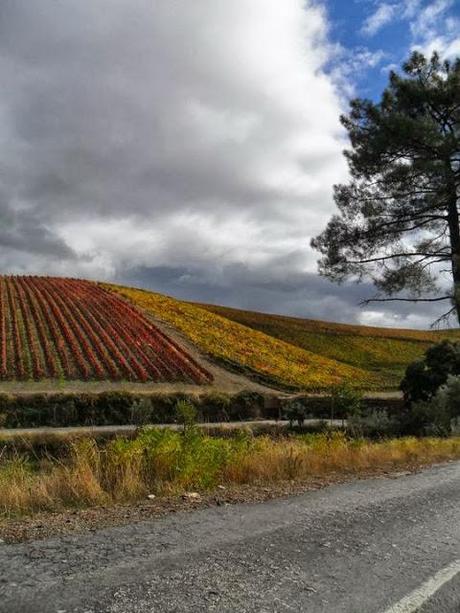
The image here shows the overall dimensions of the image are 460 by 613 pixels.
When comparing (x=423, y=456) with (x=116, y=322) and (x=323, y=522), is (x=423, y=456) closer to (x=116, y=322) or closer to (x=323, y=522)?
(x=323, y=522)

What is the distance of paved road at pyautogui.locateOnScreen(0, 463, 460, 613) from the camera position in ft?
12.6

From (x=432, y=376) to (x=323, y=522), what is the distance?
57.4ft

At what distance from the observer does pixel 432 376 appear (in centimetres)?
2209

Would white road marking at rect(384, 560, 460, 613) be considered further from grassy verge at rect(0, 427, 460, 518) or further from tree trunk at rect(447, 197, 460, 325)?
tree trunk at rect(447, 197, 460, 325)

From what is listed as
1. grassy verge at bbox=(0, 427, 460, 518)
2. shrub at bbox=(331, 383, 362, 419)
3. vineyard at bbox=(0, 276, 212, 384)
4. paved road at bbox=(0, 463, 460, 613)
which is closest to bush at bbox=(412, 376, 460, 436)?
shrub at bbox=(331, 383, 362, 419)

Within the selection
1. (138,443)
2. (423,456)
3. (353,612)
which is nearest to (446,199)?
(423,456)

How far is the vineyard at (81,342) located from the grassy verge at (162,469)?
66.1ft

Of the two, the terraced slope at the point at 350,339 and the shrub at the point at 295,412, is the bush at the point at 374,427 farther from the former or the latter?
the terraced slope at the point at 350,339

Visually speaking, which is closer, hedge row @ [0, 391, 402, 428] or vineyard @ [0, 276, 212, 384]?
hedge row @ [0, 391, 402, 428]

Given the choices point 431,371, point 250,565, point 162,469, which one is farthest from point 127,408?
point 250,565

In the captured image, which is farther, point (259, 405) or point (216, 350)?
point (216, 350)

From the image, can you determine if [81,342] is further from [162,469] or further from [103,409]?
[162,469]

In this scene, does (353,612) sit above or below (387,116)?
below

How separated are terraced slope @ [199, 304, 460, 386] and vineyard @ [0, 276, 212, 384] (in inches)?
694
